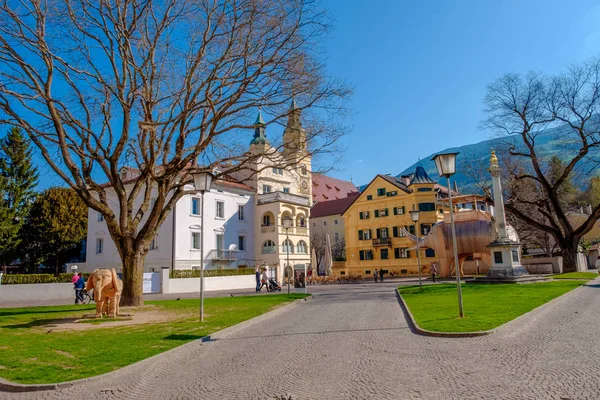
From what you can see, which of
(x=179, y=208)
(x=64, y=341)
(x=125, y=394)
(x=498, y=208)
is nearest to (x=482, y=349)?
(x=125, y=394)

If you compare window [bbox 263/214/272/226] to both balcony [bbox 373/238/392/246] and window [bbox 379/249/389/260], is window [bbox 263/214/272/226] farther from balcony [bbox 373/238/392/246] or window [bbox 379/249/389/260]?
window [bbox 379/249/389/260]

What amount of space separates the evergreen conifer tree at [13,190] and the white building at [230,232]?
20.9ft

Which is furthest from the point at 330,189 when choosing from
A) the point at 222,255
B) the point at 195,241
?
the point at 195,241

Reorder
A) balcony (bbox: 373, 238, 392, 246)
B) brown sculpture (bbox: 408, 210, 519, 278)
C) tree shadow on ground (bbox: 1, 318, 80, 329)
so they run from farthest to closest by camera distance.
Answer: balcony (bbox: 373, 238, 392, 246) → brown sculpture (bbox: 408, 210, 519, 278) → tree shadow on ground (bbox: 1, 318, 80, 329)

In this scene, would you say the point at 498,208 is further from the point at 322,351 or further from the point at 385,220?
the point at 385,220

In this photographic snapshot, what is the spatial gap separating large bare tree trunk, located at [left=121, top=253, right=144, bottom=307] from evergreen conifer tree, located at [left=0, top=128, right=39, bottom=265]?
95.9 ft

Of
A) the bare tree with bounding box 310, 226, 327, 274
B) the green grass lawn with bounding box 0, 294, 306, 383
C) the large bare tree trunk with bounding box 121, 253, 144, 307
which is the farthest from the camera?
the bare tree with bounding box 310, 226, 327, 274

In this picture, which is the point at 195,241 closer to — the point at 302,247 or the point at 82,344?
the point at 302,247

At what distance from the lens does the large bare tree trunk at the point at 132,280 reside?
17016 mm

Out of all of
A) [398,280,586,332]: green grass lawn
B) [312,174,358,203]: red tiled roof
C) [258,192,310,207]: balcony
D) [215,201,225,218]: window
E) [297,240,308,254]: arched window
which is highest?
[312,174,358,203]: red tiled roof

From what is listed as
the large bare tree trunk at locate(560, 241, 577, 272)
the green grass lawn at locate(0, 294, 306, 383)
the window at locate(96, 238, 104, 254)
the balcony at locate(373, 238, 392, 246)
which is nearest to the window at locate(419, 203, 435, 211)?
the balcony at locate(373, 238, 392, 246)

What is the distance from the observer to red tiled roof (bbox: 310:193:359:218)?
75250mm

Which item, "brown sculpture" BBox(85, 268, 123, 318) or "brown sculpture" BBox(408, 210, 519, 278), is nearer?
"brown sculpture" BBox(85, 268, 123, 318)

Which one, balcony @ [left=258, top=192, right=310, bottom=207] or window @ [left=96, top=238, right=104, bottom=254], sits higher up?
balcony @ [left=258, top=192, right=310, bottom=207]
